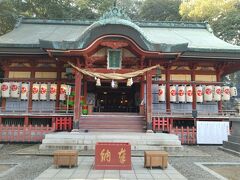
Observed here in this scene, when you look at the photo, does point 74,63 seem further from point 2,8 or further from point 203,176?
point 2,8

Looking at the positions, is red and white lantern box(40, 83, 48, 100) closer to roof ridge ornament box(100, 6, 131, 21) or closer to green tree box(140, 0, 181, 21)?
roof ridge ornament box(100, 6, 131, 21)

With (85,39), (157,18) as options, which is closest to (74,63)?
(85,39)

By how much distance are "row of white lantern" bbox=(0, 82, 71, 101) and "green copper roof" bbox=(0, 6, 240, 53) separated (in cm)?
268

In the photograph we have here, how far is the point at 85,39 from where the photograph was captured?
48.9ft

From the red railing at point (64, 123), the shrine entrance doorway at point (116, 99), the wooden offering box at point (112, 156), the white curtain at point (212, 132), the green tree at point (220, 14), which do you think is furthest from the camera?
the green tree at point (220, 14)

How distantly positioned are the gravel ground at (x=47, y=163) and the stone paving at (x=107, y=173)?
0.42 m

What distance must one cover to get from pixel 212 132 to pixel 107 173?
937cm

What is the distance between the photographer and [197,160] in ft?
36.9

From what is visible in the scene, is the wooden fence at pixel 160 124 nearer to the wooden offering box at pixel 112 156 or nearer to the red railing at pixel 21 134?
the red railing at pixel 21 134

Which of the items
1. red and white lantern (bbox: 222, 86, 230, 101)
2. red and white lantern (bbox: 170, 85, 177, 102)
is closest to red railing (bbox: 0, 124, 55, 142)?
red and white lantern (bbox: 170, 85, 177, 102)

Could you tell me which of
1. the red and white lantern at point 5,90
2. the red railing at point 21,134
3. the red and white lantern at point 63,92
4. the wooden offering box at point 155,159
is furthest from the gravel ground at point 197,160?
the red and white lantern at point 5,90

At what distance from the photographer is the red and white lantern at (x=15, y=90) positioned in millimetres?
17891

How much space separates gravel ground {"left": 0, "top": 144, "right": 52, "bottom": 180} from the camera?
8328mm

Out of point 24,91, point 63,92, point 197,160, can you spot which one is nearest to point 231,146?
point 197,160
